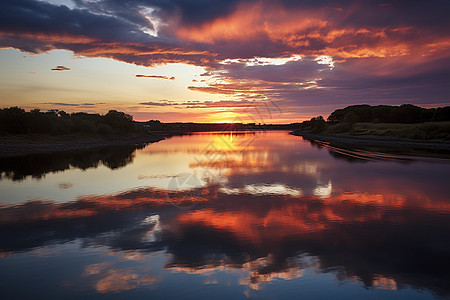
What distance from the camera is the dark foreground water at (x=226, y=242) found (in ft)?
28.2

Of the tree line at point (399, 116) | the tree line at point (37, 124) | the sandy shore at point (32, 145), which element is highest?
the tree line at point (399, 116)

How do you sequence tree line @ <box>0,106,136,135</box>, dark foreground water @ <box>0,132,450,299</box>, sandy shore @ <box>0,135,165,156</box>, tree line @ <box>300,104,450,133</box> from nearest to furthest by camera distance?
dark foreground water @ <box>0,132,450,299</box> < sandy shore @ <box>0,135,165,156</box> < tree line @ <box>0,106,136,135</box> < tree line @ <box>300,104,450,133</box>

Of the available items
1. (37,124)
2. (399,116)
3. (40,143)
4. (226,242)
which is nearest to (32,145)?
(40,143)

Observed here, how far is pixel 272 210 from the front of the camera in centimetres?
1653

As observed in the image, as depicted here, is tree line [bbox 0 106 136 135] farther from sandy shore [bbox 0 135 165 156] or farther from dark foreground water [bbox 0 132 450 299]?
dark foreground water [bbox 0 132 450 299]

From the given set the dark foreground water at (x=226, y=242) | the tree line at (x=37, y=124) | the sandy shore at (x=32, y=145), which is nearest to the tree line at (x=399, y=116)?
the tree line at (x=37, y=124)

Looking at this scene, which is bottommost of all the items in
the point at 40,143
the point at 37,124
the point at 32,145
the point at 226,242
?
the point at 32,145

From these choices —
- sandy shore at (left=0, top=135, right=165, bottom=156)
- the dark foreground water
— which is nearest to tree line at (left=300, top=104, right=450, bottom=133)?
sandy shore at (left=0, top=135, right=165, bottom=156)

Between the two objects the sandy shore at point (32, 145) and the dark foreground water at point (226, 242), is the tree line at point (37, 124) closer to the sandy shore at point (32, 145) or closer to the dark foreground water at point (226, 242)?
the sandy shore at point (32, 145)

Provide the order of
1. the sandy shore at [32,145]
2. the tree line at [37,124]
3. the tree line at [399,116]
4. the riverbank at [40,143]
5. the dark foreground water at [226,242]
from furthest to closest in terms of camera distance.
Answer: the tree line at [399,116] → the tree line at [37,124] → the riverbank at [40,143] → the sandy shore at [32,145] → the dark foreground water at [226,242]

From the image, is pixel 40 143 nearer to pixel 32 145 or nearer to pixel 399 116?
pixel 32 145

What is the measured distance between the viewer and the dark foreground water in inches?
339

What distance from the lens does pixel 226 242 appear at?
11.8m

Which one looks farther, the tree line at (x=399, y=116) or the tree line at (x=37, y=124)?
the tree line at (x=399, y=116)
